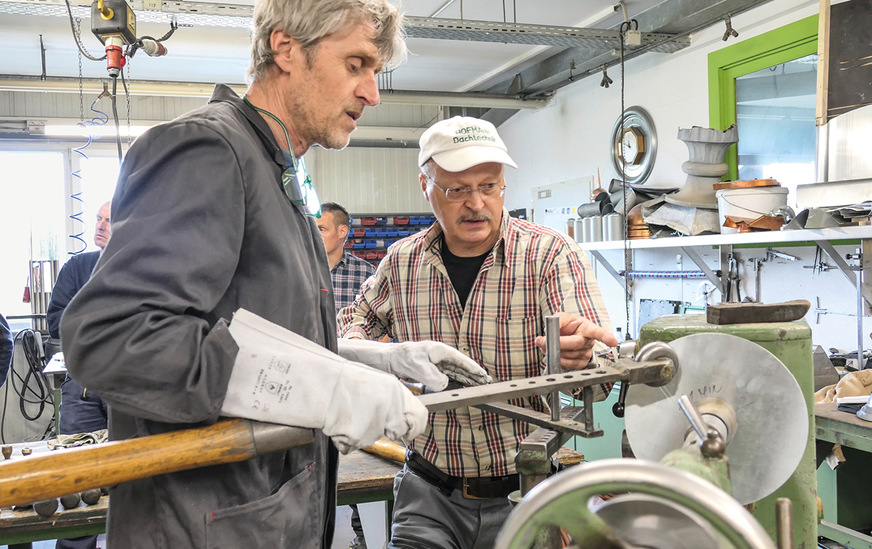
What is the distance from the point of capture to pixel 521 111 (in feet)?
22.1

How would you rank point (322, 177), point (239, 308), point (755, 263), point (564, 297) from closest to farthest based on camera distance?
1. point (239, 308)
2. point (564, 297)
3. point (755, 263)
4. point (322, 177)

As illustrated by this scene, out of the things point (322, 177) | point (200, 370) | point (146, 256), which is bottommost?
point (200, 370)

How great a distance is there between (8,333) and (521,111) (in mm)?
5090

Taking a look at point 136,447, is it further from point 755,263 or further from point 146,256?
point 755,263

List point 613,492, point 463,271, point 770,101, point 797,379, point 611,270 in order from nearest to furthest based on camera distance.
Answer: point 613,492 → point 797,379 → point 463,271 → point 770,101 → point 611,270

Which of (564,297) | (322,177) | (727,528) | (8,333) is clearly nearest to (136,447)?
(727,528)

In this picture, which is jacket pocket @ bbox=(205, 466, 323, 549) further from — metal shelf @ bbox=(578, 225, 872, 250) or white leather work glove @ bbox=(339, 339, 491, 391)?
metal shelf @ bbox=(578, 225, 872, 250)

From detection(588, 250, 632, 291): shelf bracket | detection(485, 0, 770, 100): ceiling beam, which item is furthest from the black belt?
detection(588, 250, 632, 291): shelf bracket

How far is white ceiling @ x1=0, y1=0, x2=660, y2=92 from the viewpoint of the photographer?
457 cm

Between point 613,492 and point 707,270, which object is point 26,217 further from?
point 613,492

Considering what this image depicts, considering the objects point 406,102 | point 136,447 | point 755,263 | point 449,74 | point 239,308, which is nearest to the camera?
point 136,447

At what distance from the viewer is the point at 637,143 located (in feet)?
16.3

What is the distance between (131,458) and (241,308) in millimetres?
255

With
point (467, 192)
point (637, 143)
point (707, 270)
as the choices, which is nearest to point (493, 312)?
point (467, 192)
